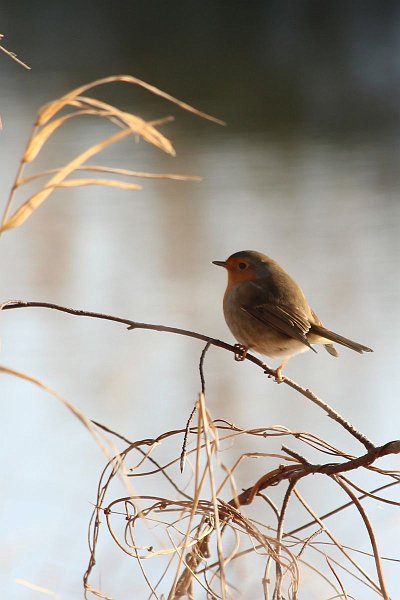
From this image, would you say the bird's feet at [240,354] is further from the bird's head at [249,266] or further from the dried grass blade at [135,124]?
the dried grass blade at [135,124]

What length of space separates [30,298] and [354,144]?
5545 mm

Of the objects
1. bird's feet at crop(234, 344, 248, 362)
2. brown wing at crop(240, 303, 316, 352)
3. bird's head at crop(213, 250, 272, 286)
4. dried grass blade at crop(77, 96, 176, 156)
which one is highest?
bird's head at crop(213, 250, 272, 286)

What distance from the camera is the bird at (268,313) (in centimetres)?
233

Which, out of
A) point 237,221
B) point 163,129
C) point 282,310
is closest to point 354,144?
point 163,129

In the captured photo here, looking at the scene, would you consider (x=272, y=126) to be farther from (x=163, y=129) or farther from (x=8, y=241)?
(x=8, y=241)

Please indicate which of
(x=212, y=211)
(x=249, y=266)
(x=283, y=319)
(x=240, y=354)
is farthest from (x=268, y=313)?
(x=212, y=211)

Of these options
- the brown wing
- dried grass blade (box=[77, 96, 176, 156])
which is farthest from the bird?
dried grass blade (box=[77, 96, 176, 156])

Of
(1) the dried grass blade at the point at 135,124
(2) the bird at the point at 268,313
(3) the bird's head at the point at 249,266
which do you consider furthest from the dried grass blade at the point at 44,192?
(3) the bird's head at the point at 249,266

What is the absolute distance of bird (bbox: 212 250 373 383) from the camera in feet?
7.66

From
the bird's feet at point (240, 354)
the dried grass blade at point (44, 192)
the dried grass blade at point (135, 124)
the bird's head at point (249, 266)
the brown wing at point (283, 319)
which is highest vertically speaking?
the bird's head at point (249, 266)

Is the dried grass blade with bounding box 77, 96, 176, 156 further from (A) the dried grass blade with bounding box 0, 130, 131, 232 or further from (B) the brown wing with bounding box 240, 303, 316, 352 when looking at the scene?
(B) the brown wing with bounding box 240, 303, 316, 352

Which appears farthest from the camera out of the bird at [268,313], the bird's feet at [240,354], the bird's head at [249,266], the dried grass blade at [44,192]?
the bird's head at [249,266]

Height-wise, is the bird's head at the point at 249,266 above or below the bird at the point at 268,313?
above

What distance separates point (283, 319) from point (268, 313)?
0.13 feet
